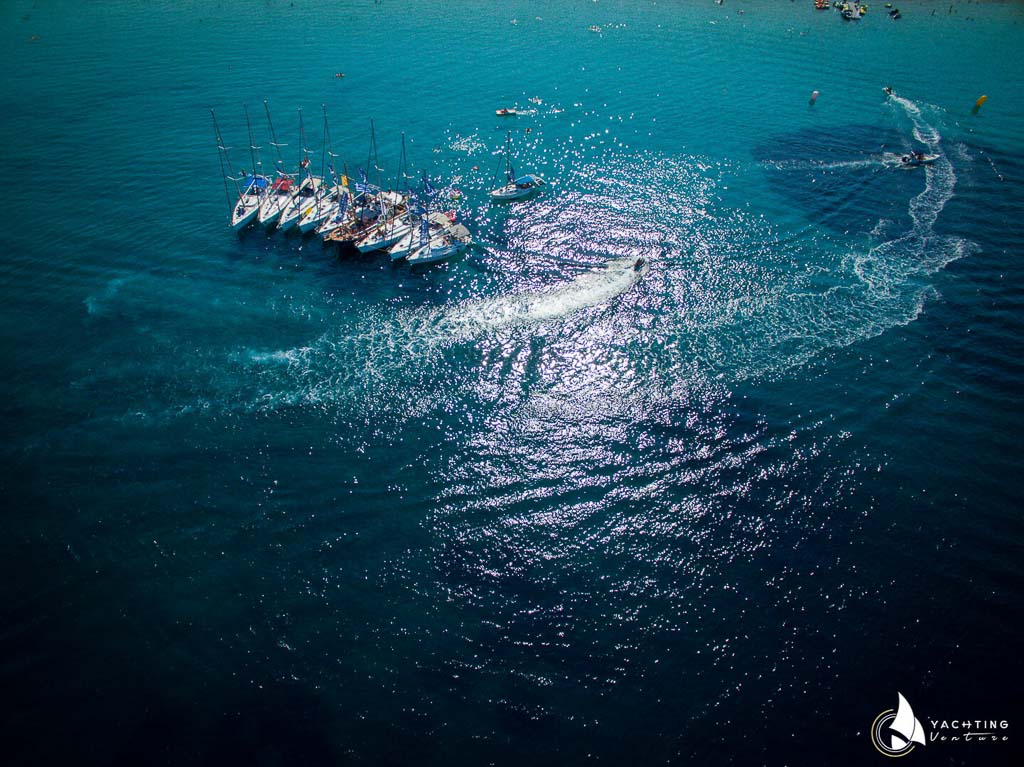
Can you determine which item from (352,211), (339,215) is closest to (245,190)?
(339,215)

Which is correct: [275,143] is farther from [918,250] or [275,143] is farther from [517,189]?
[918,250]

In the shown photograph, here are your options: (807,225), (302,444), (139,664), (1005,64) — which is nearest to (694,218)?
(807,225)

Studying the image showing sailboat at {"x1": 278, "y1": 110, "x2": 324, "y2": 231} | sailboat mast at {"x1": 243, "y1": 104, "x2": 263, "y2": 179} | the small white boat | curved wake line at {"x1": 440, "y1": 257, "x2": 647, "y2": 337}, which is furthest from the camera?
sailboat mast at {"x1": 243, "y1": 104, "x2": 263, "y2": 179}

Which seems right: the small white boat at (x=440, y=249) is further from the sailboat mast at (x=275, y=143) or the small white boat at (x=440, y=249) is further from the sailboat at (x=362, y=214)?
the sailboat mast at (x=275, y=143)

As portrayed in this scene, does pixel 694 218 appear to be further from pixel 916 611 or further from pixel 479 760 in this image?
pixel 479 760

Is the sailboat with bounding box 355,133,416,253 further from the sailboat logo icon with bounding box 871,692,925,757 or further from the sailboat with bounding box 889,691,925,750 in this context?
the sailboat with bounding box 889,691,925,750

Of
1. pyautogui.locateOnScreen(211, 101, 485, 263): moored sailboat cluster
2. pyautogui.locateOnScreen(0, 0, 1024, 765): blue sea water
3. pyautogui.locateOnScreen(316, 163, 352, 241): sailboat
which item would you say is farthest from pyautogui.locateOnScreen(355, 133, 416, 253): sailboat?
pyautogui.locateOnScreen(316, 163, 352, 241): sailboat
